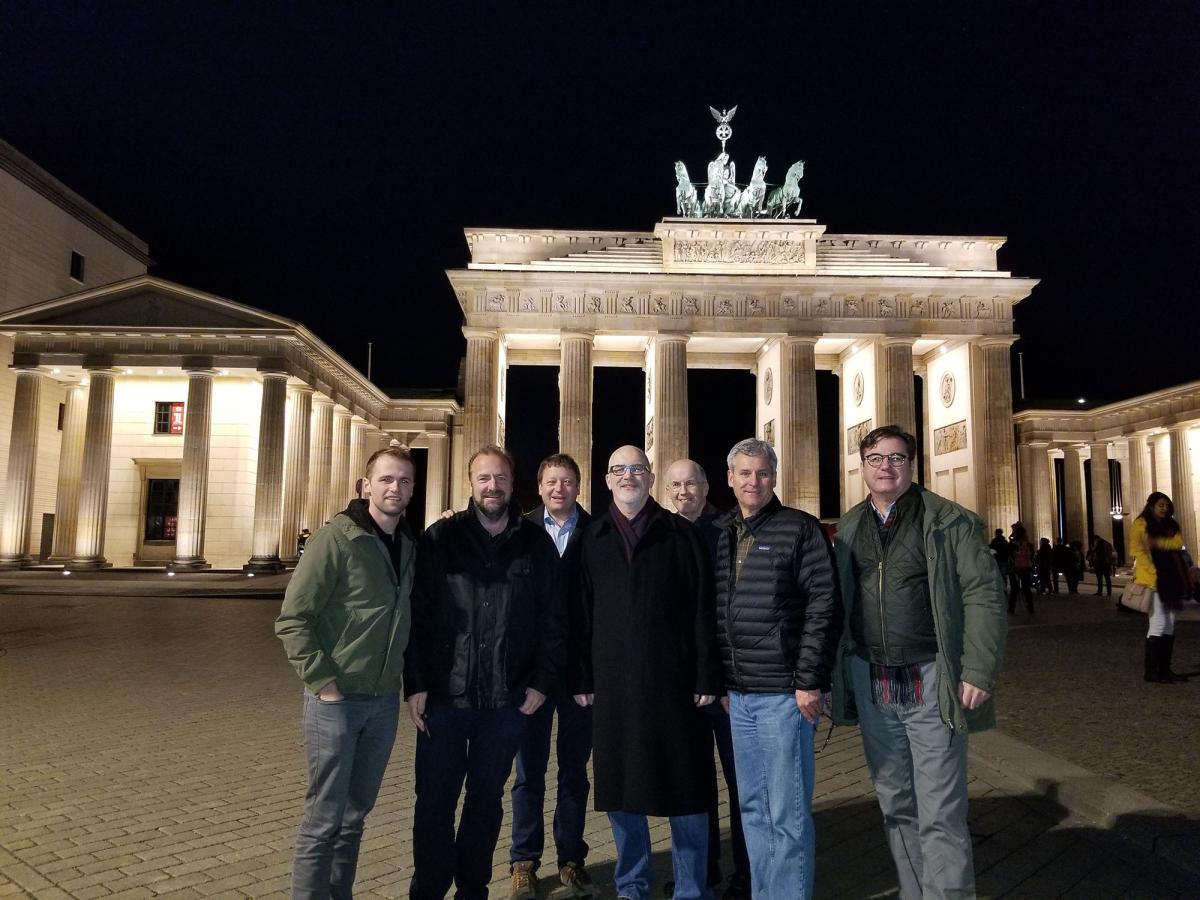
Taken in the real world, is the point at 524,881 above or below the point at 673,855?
below

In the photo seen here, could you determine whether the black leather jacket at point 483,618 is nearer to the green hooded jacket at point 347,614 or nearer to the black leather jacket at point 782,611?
the green hooded jacket at point 347,614

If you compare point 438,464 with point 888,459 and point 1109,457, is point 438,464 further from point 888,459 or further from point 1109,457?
point 888,459

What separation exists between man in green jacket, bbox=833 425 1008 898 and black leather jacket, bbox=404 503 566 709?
1530 millimetres

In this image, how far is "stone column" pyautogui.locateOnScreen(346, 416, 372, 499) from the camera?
1762 inches

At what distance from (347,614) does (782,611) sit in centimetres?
207

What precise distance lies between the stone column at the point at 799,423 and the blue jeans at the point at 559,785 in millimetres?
30759

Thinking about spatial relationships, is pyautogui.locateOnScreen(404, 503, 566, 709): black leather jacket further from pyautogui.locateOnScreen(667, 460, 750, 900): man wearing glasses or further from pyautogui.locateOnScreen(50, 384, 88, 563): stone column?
pyautogui.locateOnScreen(50, 384, 88, 563): stone column

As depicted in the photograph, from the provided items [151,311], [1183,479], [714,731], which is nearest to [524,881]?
[714,731]

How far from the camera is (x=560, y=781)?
4746 millimetres

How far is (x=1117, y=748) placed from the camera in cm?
672

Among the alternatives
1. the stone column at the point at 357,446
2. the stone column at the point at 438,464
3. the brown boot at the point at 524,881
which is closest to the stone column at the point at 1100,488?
the stone column at the point at 438,464

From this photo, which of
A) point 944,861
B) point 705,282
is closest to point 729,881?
point 944,861

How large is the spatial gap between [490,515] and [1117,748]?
18.7 feet

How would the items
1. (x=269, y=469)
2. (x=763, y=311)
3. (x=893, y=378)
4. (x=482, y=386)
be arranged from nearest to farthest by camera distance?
(x=269, y=469) → (x=482, y=386) → (x=893, y=378) → (x=763, y=311)
